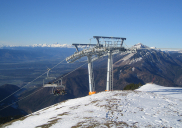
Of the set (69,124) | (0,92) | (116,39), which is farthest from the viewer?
(0,92)

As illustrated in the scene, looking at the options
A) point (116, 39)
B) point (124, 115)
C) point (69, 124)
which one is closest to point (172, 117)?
point (124, 115)

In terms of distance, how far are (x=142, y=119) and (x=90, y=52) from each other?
2269cm

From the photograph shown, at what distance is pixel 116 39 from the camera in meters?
35.8

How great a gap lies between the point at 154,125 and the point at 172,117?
13.1 feet

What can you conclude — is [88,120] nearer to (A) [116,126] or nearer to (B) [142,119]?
(A) [116,126]

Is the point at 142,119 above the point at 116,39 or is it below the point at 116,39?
below

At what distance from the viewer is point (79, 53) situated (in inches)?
1489

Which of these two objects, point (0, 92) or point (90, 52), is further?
point (0, 92)

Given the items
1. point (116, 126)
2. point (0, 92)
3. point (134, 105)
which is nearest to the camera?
point (116, 126)

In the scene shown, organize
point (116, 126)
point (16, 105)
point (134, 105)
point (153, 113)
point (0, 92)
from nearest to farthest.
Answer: point (116, 126) < point (153, 113) < point (134, 105) < point (16, 105) < point (0, 92)

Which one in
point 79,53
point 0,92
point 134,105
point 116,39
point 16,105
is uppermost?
point 116,39

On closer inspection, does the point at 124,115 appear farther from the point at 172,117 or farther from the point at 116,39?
the point at 116,39

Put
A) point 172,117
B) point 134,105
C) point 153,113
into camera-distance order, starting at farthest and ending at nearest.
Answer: point 134,105 < point 153,113 < point 172,117

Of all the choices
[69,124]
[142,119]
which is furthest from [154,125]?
[69,124]
